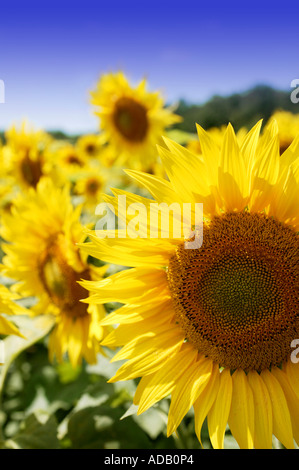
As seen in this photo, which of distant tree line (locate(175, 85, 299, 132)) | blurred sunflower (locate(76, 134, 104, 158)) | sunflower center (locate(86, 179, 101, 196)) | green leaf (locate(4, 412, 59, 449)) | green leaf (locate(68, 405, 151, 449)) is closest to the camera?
green leaf (locate(4, 412, 59, 449))

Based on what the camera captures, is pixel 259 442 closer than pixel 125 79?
Yes

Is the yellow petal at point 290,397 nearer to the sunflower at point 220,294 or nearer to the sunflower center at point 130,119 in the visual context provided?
the sunflower at point 220,294

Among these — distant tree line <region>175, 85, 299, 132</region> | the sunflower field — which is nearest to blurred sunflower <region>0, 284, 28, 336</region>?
the sunflower field

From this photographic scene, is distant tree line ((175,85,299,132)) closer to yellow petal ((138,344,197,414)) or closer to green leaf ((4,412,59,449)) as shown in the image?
green leaf ((4,412,59,449))

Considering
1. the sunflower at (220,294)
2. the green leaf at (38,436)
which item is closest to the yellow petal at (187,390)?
the sunflower at (220,294)

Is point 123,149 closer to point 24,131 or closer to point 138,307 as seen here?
point 24,131

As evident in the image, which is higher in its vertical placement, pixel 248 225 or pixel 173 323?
pixel 248 225

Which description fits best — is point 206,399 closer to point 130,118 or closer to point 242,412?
point 242,412

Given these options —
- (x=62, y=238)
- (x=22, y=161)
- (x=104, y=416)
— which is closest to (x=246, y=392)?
(x=104, y=416)
